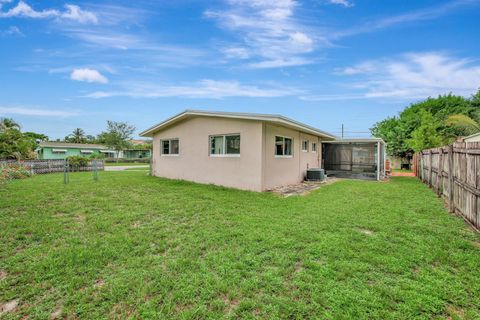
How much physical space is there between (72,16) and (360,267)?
12517 millimetres

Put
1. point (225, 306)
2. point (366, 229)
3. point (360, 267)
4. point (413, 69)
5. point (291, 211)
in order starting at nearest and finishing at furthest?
point (225, 306) < point (360, 267) < point (366, 229) < point (291, 211) < point (413, 69)

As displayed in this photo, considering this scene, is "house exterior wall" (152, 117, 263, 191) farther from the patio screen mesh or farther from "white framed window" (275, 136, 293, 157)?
the patio screen mesh

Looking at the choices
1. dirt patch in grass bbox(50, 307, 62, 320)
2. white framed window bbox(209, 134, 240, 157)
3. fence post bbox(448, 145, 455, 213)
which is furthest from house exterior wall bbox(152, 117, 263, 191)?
dirt patch in grass bbox(50, 307, 62, 320)

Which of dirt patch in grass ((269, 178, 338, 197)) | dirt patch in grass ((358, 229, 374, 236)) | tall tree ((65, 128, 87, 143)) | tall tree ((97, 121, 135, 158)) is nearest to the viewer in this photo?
dirt patch in grass ((358, 229, 374, 236))

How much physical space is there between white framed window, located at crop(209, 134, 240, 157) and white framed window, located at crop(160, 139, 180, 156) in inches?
109

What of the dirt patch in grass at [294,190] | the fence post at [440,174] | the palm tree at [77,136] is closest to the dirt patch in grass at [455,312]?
the dirt patch in grass at [294,190]

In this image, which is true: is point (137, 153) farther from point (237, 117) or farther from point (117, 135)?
point (237, 117)

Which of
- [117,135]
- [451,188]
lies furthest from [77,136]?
[451,188]

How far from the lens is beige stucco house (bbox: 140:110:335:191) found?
8984 millimetres

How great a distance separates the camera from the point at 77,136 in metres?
57.9

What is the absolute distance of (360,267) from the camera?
9.91 ft

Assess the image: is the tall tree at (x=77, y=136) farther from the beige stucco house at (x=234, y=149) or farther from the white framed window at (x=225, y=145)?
the white framed window at (x=225, y=145)

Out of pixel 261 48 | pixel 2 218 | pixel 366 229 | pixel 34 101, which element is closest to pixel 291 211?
pixel 366 229

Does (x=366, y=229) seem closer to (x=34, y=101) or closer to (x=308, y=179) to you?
(x=308, y=179)
